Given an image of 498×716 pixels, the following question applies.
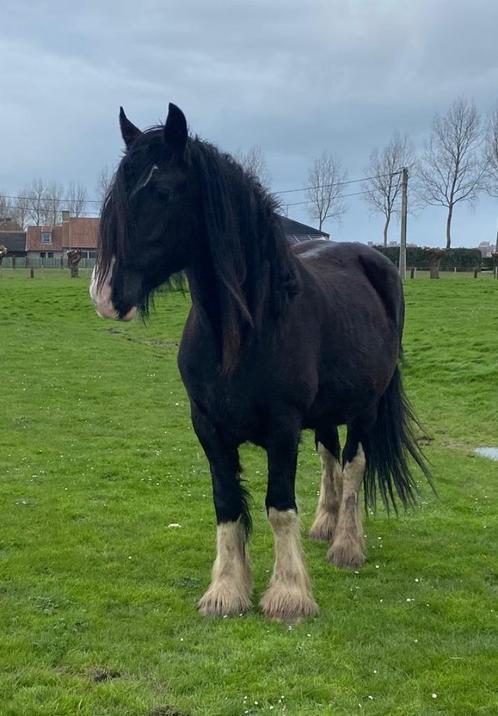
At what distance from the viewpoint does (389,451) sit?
6117mm

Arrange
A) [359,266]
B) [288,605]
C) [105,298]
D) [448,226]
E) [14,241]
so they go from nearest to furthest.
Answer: [105,298] → [288,605] → [359,266] → [448,226] → [14,241]

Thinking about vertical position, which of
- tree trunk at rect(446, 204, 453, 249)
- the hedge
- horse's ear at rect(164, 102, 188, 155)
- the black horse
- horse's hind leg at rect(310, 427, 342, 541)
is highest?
tree trunk at rect(446, 204, 453, 249)

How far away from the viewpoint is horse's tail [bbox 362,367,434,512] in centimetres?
608

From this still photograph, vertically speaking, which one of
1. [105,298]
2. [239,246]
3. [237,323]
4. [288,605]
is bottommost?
[288,605]

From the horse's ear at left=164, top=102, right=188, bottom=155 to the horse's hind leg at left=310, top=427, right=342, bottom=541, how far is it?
287cm

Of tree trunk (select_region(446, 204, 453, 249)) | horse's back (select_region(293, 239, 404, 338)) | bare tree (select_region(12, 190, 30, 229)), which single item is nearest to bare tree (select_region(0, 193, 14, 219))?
bare tree (select_region(12, 190, 30, 229))

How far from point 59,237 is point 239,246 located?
83596 millimetres

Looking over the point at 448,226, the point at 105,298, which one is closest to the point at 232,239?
the point at 105,298

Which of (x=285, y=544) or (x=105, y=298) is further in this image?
(x=285, y=544)

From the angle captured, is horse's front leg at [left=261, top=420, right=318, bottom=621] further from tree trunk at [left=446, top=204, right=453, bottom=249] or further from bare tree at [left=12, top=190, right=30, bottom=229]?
bare tree at [left=12, top=190, right=30, bottom=229]

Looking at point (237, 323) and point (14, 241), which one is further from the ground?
point (14, 241)

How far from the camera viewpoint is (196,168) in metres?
Result: 3.96

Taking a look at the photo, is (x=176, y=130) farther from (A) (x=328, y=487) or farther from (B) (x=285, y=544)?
(A) (x=328, y=487)

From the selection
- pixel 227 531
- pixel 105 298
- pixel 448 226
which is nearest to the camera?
pixel 105 298
